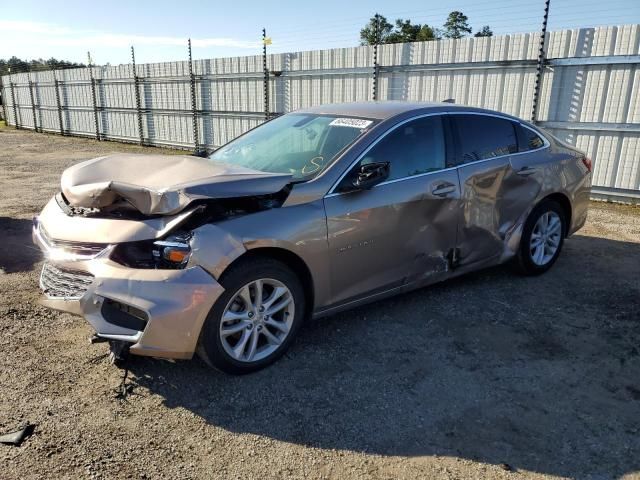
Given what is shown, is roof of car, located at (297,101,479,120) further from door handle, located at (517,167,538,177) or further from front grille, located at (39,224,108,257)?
front grille, located at (39,224,108,257)

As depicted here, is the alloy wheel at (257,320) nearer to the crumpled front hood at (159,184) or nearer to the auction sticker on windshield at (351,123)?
the crumpled front hood at (159,184)

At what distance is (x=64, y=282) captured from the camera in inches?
127

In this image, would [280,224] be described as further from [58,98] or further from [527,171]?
[58,98]

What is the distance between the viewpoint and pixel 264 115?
14109 mm

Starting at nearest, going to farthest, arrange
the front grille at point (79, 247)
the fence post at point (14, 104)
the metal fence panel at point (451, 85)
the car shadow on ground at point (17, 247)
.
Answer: the front grille at point (79, 247), the car shadow on ground at point (17, 247), the metal fence panel at point (451, 85), the fence post at point (14, 104)

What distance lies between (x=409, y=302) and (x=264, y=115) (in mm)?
10501

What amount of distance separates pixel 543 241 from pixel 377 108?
229 cm

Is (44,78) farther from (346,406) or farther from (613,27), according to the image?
(346,406)

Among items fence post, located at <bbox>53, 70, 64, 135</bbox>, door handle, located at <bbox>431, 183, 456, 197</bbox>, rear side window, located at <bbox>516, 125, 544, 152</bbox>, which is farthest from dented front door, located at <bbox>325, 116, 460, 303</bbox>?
fence post, located at <bbox>53, 70, 64, 135</bbox>

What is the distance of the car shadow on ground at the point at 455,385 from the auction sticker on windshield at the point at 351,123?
1530 mm

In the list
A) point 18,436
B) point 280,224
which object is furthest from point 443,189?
point 18,436

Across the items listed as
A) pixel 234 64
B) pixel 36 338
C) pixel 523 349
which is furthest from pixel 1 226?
pixel 234 64

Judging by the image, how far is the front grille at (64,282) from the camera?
10.2 ft

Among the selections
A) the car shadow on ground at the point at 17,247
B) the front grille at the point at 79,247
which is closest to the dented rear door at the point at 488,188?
the front grille at the point at 79,247
